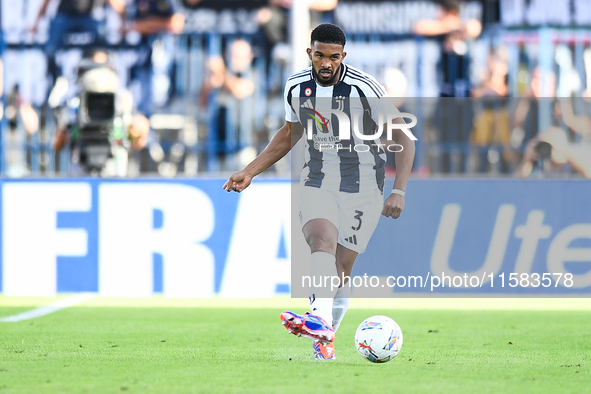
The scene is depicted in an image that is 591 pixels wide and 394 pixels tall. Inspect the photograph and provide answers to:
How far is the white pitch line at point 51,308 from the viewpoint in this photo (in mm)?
8125

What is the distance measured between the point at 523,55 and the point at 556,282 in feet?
11.9

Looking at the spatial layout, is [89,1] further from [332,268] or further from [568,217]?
[332,268]

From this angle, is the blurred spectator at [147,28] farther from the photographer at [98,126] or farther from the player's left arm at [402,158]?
the player's left arm at [402,158]

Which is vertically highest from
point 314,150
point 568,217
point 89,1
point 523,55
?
point 89,1

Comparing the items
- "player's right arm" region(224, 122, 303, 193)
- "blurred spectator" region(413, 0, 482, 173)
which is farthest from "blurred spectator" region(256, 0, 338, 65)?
"player's right arm" region(224, 122, 303, 193)

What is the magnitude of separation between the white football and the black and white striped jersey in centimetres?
81

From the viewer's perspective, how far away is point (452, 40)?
43.8 feet

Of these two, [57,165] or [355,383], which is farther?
[57,165]

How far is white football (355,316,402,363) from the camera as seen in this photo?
5.53 meters

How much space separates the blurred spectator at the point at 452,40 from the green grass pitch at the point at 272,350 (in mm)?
3734

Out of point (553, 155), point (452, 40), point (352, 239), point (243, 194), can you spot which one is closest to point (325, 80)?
point (352, 239)

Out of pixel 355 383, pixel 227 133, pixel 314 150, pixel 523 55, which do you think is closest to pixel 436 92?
pixel 523 55

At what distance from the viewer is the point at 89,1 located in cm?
1466

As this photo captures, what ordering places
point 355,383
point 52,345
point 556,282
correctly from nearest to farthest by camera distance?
1. point 355,383
2. point 52,345
3. point 556,282
